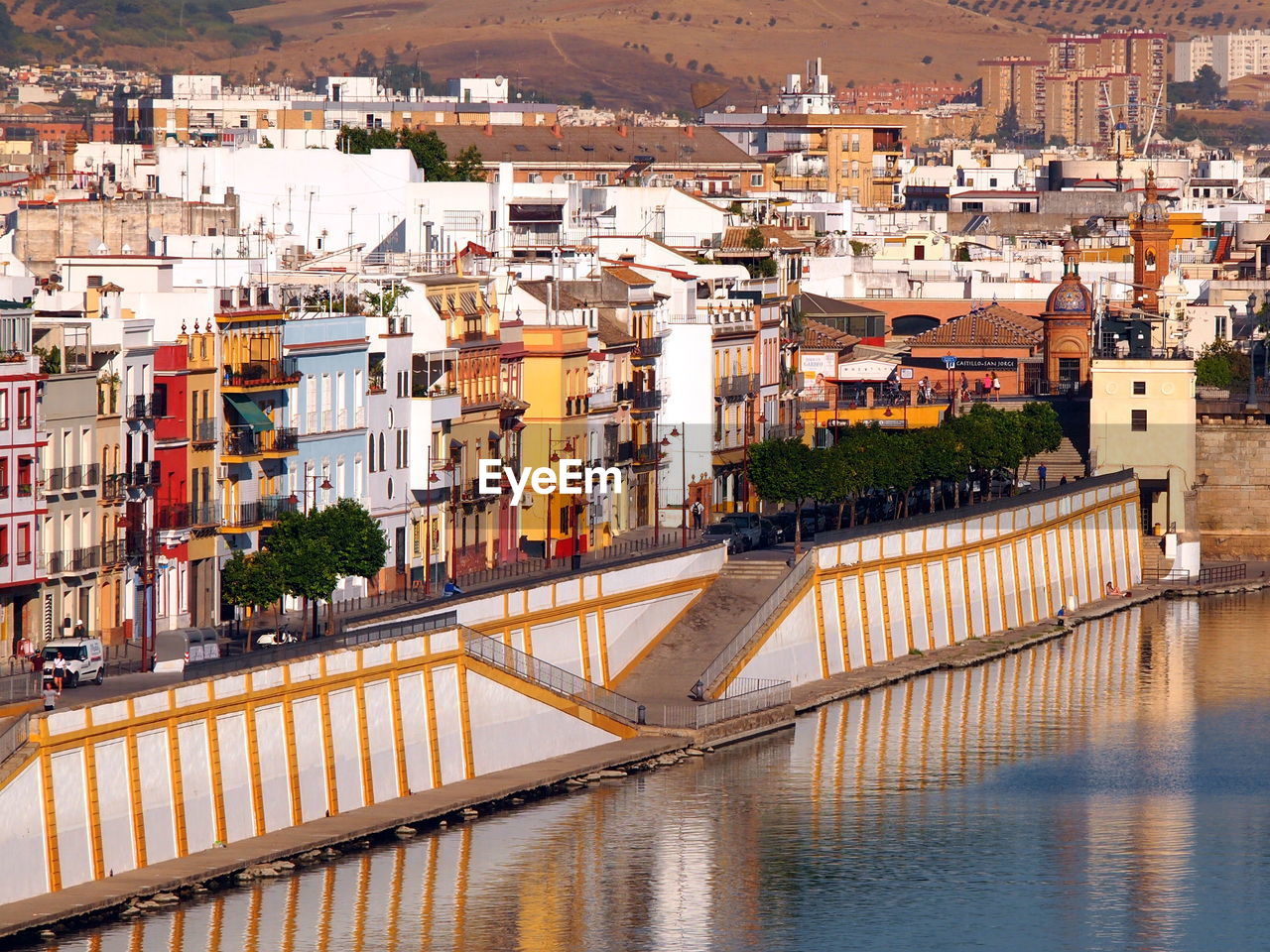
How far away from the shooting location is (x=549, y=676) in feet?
255

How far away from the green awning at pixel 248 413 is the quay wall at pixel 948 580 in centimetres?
1294

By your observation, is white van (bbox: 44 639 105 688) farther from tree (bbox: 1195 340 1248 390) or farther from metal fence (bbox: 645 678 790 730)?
tree (bbox: 1195 340 1248 390)

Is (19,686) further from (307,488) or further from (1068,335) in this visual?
(1068,335)

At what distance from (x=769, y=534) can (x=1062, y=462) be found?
1036 inches

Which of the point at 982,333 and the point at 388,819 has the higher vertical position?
the point at 982,333

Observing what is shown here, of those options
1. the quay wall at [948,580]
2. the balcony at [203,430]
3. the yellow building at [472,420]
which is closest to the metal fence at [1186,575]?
the quay wall at [948,580]

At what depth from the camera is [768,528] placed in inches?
4227

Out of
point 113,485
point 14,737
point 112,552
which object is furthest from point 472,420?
point 14,737

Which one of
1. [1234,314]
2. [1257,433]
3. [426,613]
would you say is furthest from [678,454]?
[1234,314]

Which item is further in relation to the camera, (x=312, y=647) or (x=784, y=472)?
(x=784, y=472)

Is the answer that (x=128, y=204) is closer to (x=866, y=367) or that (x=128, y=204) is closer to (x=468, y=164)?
(x=866, y=367)

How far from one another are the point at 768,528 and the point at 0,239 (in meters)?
27.4

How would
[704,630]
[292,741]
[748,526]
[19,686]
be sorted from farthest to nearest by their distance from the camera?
[748,526] < [704,630] < [19,686] < [292,741]

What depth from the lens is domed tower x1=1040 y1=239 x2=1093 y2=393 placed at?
440 feet
